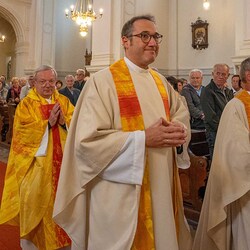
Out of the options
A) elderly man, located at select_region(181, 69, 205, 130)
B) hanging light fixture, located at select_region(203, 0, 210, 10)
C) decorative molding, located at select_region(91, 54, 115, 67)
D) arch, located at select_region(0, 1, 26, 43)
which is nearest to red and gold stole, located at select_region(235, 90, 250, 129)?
elderly man, located at select_region(181, 69, 205, 130)

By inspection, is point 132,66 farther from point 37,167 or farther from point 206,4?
point 206,4

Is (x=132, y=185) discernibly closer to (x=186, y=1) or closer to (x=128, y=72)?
(x=128, y=72)

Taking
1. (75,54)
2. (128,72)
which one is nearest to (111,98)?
(128,72)

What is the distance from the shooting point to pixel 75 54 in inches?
629

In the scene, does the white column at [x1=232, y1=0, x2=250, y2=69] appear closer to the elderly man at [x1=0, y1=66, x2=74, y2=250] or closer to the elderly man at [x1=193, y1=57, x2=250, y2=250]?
the elderly man at [x1=193, y1=57, x2=250, y2=250]

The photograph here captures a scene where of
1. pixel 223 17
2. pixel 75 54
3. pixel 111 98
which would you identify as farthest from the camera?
pixel 75 54

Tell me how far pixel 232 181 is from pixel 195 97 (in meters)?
3.14

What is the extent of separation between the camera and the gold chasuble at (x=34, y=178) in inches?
110

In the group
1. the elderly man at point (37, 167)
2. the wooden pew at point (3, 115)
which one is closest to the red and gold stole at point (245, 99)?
the elderly man at point (37, 167)

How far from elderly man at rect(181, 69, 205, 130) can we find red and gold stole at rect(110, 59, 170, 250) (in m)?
3.41

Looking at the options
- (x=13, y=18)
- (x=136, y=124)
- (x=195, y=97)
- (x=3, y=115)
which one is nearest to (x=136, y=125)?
(x=136, y=124)

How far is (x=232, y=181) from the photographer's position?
7.98 ft

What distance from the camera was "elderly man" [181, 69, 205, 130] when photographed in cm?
530

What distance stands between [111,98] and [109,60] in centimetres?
764
